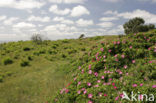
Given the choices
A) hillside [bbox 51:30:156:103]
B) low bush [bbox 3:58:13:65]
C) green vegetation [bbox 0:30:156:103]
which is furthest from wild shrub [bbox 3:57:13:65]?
hillside [bbox 51:30:156:103]

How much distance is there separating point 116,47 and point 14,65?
8.14m

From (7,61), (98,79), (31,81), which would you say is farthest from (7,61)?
(98,79)

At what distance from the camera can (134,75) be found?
15.1ft

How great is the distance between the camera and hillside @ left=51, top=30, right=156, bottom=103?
376cm

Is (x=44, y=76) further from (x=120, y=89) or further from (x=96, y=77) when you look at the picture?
(x=120, y=89)

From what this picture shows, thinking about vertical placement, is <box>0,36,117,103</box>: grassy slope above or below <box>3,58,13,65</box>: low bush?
A: below

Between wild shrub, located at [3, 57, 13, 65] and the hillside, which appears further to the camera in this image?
wild shrub, located at [3, 57, 13, 65]

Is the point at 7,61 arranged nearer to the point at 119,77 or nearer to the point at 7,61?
the point at 7,61

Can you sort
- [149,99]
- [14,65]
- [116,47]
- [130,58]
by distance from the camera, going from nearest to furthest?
1. [149,99]
2. [130,58]
3. [116,47]
4. [14,65]

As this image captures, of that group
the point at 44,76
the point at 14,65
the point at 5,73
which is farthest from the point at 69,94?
the point at 14,65

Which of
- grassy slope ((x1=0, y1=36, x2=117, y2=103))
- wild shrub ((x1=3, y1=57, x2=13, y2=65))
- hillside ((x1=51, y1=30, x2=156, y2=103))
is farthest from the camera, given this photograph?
wild shrub ((x1=3, y1=57, x2=13, y2=65))

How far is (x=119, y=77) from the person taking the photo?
15.6ft

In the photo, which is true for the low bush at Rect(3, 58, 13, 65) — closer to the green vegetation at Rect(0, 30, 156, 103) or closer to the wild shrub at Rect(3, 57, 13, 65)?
the wild shrub at Rect(3, 57, 13, 65)

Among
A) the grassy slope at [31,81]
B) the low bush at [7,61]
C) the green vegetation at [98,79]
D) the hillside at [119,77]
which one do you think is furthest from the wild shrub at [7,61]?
the hillside at [119,77]
